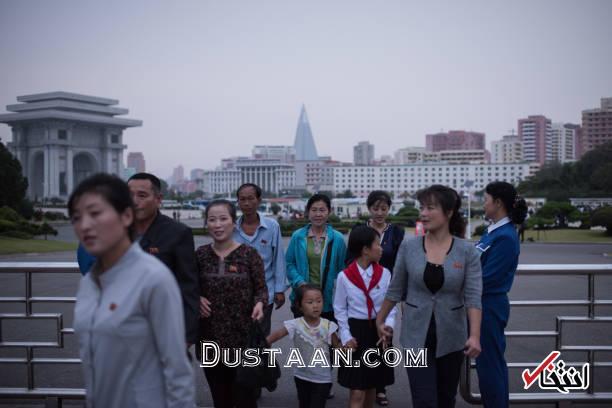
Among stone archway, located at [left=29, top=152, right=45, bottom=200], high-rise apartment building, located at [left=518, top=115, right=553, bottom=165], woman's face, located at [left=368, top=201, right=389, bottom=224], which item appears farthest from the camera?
high-rise apartment building, located at [left=518, top=115, right=553, bottom=165]

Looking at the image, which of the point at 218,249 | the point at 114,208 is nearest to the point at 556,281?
the point at 218,249

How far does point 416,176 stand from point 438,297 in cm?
11863

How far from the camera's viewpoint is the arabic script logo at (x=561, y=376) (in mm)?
3838

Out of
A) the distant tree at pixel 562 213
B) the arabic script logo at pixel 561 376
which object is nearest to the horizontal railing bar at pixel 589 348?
the arabic script logo at pixel 561 376

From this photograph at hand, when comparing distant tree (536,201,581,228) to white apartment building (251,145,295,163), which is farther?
white apartment building (251,145,295,163)

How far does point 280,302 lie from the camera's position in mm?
3949

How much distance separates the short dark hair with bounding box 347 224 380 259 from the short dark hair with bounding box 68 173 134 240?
176cm

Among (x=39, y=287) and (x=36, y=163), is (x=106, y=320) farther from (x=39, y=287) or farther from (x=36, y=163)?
(x=36, y=163)

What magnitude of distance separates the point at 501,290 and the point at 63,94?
255 feet

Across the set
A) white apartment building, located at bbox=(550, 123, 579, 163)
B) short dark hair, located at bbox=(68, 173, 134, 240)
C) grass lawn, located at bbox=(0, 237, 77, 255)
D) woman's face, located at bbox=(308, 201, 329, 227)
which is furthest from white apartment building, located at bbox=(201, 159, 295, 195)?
short dark hair, located at bbox=(68, 173, 134, 240)

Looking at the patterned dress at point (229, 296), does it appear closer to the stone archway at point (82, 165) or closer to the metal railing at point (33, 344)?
the metal railing at point (33, 344)

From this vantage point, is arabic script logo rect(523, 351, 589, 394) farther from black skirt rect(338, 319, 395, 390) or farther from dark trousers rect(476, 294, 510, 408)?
black skirt rect(338, 319, 395, 390)

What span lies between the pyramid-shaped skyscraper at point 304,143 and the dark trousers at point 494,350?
139 meters

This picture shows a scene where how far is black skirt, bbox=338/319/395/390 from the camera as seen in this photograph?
3.31m
